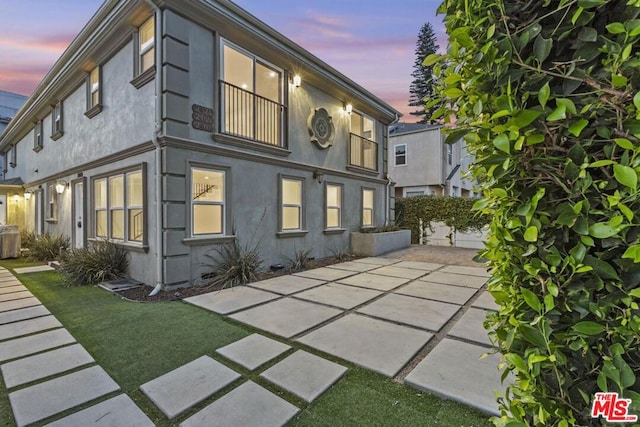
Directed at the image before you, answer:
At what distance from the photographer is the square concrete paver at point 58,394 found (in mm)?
1905

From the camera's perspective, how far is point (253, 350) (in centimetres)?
271

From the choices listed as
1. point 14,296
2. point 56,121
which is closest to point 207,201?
A: point 14,296

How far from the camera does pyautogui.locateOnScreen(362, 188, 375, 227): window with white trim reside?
10.4 m

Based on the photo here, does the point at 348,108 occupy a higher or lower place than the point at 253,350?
higher

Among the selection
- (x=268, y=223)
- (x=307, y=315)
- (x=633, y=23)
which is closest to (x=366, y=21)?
(x=268, y=223)

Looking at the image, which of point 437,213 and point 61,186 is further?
point 437,213

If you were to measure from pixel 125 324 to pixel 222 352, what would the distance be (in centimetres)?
162

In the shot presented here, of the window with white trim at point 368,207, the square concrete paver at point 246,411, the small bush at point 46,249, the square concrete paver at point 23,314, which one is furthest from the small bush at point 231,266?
the small bush at point 46,249

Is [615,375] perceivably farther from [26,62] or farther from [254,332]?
[26,62]

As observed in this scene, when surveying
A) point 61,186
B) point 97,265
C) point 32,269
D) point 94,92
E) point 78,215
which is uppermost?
point 94,92

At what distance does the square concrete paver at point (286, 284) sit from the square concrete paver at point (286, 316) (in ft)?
2.27

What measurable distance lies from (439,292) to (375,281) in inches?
46.4

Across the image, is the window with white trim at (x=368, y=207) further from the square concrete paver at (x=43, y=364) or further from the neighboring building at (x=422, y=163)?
the square concrete paver at (x=43, y=364)

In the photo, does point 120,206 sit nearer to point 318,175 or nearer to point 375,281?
point 318,175
